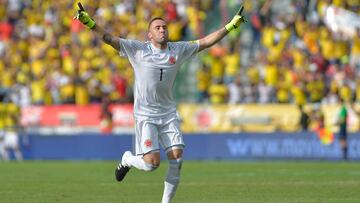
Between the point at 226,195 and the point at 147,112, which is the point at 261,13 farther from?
the point at 147,112

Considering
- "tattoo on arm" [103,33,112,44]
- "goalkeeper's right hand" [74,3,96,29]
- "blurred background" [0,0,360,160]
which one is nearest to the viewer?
"goalkeeper's right hand" [74,3,96,29]

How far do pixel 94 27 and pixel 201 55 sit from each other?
2188cm

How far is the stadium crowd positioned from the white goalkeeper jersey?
758 inches

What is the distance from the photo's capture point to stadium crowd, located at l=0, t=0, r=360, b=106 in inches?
1260

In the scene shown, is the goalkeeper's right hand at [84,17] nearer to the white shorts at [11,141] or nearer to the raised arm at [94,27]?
the raised arm at [94,27]

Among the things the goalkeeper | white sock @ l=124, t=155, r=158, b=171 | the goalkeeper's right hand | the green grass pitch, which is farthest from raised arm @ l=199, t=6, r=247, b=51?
the green grass pitch

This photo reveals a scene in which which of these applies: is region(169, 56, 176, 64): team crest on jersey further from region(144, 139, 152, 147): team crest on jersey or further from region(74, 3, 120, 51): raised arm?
region(144, 139, 152, 147): team crest on jersey

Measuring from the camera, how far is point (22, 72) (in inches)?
1423

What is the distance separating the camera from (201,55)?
3384cm

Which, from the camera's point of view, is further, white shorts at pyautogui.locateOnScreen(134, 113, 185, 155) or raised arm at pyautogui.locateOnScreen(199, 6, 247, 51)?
raised arm at pyautogui.locateOnScreen(199, 6, 247, 51)

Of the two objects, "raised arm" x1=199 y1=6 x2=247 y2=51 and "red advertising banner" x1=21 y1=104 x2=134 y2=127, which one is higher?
"raised arm" x1=199 y1=6 x2=247 y2=51

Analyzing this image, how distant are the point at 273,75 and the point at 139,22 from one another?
6271mm

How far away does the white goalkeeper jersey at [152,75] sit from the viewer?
1228cm

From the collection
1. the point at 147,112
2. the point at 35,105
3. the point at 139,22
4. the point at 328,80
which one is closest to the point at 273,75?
the point at 328,80
